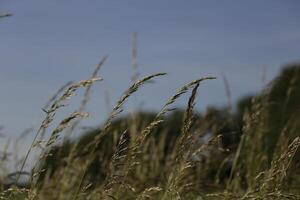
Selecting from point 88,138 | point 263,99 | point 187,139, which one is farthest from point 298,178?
point 88,138

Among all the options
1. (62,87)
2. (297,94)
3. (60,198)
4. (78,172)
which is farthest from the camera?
(297,94)

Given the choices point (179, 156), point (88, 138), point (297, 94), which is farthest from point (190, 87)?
point (88, 138)

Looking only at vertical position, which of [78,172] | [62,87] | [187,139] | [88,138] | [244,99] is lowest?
[88,138]

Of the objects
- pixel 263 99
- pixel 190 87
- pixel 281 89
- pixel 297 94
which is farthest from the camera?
pixel 281 89

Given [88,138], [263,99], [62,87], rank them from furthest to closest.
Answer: [88,138], [263,99], [62,87]

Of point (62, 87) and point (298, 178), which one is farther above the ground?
point (62, 87)

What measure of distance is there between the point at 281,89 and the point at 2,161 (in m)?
13.4

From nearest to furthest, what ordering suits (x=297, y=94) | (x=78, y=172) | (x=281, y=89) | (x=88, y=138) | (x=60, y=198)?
(x=60, y=198) → (x=78, y=172) → (x=297, y=94) → (x=281, y=89) → (x=88, y=138)

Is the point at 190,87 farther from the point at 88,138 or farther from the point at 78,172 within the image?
the point at 88,138

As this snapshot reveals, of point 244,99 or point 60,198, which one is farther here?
point 244,99

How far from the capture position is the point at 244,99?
20.0 m

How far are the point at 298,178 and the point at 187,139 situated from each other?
3453 millimetres

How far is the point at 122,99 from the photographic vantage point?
2781 mm

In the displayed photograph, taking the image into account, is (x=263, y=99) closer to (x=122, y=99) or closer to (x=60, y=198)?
(x=60, y=198)
